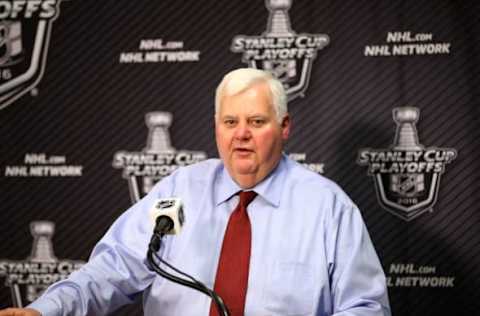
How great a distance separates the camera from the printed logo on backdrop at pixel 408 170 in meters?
2.43

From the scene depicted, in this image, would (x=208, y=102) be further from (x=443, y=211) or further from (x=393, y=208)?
(x=443, y=211)

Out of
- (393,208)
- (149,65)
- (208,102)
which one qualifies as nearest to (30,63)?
(149,65)

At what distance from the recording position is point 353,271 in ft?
5.27

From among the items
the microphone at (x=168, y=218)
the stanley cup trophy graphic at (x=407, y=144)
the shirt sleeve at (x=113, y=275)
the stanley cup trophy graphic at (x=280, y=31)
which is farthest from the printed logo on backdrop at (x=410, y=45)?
the microphone at (x=168, y=218)

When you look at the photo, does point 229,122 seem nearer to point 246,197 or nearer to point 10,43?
point 246,197

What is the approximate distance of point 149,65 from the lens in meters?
2.62

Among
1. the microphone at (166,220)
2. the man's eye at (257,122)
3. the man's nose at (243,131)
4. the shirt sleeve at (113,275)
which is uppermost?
the man's eye at (257,122)

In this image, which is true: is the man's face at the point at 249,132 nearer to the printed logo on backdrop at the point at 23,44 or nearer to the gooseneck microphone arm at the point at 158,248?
the gooseneck microphone arm at the point at 158,248

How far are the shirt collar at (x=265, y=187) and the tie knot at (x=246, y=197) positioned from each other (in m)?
0.02

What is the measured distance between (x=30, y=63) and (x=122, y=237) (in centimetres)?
129

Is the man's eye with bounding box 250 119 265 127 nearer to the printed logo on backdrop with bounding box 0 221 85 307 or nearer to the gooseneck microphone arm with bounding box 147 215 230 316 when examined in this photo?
the gooseneck microphone arm with bounding box 147 215 230 316

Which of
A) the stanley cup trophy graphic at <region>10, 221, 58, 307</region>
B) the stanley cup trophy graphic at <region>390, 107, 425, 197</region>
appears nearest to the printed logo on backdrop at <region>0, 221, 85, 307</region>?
the stanley cup trophy graphic at <region>10, 221, 58, 307</region>

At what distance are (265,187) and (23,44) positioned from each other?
163 centimetres

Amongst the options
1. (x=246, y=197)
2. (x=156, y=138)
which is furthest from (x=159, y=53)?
(x=246, y=197)
